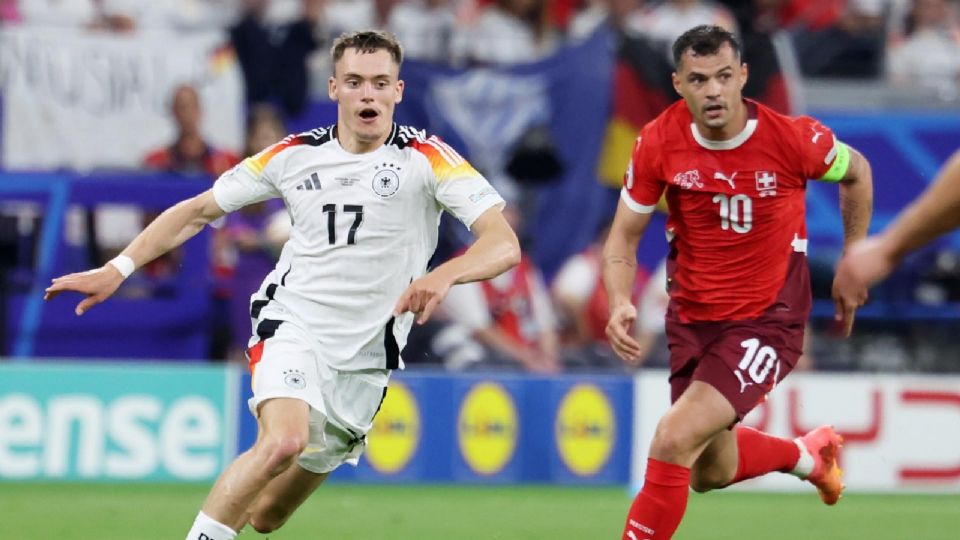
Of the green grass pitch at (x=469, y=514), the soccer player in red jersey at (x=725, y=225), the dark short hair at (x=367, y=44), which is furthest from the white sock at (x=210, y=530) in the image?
the green grass pitch at (x=469, y=514)

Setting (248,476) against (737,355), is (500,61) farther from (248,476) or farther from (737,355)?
(248,476)

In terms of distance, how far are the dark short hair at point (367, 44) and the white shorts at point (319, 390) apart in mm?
1150

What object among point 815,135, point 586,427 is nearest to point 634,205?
point 815,135

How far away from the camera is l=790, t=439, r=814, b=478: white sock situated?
8398mm

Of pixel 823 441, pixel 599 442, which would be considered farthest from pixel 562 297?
pixel 823 441

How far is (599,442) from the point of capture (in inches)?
509

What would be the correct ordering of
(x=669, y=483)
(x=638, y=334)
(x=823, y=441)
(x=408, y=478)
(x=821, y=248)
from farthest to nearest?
(x=821, y=248) < (x=638, y=334) < (x=408, y=478) < (x=823, y=441) < (x=669, y=483)

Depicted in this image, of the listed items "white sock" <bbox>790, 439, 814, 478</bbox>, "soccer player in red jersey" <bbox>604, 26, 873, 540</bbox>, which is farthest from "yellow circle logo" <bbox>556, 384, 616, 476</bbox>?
"soccer player in red jersey" <bbox>604, 26, 873, 540</bbox>

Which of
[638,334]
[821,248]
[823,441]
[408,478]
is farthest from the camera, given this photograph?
[821,248]

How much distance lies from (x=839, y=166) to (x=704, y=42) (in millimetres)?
845

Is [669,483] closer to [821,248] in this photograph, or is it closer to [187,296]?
[187,296]

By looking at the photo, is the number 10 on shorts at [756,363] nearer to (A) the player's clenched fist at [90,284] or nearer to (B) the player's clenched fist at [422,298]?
(B) the player's clenched fist at [422,298]

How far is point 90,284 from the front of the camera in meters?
6.73

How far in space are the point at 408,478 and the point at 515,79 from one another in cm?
366
